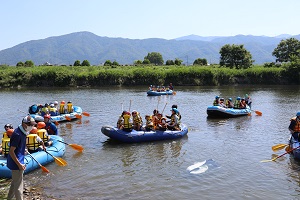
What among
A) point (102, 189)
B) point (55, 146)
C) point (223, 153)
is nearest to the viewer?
point (102, 189)

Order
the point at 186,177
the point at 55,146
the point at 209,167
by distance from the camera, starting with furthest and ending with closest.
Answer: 1. the point at 55,146
2. the point at 209,167
3. the point at 186,177

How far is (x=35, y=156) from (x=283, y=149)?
969 cm

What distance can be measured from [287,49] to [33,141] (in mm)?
71891

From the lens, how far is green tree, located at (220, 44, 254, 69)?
5809 centimetres

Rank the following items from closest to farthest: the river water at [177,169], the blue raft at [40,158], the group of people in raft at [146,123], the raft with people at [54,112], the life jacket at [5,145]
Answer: the river water at [177,169] → the blue raft at [40,158] → the life jacket at [5,145] → the group of people in raft at [146,123] → the raft with people at [54,112]

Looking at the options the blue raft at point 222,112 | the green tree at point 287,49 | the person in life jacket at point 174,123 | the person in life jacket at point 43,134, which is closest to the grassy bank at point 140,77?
the green tree at point 287,49

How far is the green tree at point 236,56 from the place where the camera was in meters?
58.1

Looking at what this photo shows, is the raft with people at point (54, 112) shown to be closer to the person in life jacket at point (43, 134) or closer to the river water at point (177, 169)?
the river water at point (177, 169)

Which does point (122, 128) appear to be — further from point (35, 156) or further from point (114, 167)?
point (35, 156)

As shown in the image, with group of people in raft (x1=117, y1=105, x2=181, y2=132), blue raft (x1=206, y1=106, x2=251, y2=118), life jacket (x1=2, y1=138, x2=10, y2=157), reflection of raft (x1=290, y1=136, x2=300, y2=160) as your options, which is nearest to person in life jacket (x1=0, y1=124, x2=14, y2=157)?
life jacket (x1=2, y1=138, x2=10, y2=157)

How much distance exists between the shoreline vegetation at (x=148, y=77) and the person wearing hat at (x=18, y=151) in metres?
46.6

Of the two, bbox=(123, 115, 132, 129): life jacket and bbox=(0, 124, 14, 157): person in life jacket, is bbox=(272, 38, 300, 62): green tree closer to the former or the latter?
bbox=(123, 115, 132, 129): life jacket

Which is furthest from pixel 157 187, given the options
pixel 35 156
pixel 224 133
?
pixel 224 133

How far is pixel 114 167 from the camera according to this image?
1142cm
